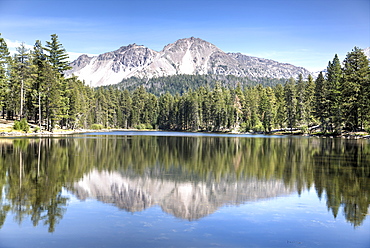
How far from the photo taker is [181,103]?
163 metres

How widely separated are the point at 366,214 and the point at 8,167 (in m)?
20.5

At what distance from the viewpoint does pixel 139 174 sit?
20703 mm

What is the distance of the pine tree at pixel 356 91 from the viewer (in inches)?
2945

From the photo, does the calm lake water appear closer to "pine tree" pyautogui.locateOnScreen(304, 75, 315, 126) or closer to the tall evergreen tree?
the tall evergreen tree

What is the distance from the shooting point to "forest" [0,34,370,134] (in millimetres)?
77312

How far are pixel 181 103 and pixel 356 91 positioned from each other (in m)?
96.0

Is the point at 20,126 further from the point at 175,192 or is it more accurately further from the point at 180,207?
the point at 180,207

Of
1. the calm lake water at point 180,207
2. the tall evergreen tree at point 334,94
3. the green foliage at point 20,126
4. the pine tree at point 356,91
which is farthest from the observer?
the tall evergreen tree at point 334,94

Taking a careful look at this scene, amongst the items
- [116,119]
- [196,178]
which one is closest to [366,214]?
[196,178]

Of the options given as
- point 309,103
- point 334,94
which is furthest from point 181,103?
point 334,94

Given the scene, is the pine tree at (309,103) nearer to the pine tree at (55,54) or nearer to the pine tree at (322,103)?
the pine tree at (322,103)

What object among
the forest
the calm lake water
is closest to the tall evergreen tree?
the forest

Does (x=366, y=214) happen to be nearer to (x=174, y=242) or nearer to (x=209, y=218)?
(x=209, y=218)

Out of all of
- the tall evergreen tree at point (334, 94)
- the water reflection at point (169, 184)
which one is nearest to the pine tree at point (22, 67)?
the water reflection at point (169, 184)
